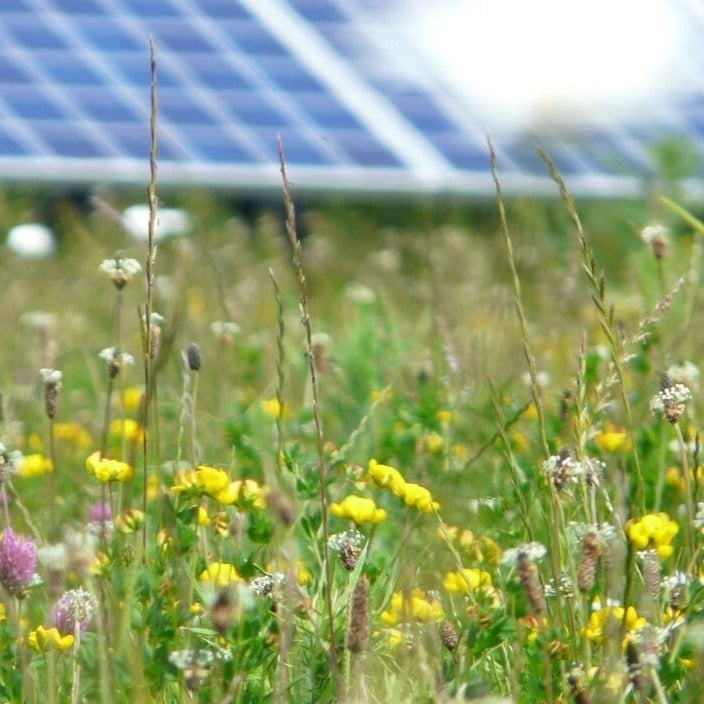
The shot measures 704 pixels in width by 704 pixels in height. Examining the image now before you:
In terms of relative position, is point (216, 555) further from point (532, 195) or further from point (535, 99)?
point (532, 195)

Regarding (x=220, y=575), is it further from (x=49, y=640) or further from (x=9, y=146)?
(x=9, y=146)

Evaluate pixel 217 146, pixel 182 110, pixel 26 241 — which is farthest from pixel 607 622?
pixel 182 110

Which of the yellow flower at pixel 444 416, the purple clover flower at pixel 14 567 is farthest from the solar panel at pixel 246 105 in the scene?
the purple clover flower at pixel 14 567

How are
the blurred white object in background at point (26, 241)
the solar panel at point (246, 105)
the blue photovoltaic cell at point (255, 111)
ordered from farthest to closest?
the blue photovoltaic cell at point (255, 111) < the solar panel at point (246, 105) < the blurred white object in background at point (26, 241)

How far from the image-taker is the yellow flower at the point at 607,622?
1178 millimetres

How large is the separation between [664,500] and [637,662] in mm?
872

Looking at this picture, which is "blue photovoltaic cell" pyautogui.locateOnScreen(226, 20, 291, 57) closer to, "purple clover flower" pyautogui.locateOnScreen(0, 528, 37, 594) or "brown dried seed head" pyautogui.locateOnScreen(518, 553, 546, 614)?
"purple clover flower" pyautogui.locateOnScreen(0, 528, 37, 594)

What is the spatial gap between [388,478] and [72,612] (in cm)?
31

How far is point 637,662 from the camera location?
1.05 metres

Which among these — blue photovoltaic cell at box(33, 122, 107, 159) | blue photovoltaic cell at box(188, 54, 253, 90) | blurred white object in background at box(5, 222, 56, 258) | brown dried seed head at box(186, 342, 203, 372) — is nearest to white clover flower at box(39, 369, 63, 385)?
brown dried seed head at box(186, 342, 203, 372)

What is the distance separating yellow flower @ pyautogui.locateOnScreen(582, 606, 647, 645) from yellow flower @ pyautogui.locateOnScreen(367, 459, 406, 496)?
0.21m

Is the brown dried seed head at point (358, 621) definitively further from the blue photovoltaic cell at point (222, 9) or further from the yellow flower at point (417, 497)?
the blue photovoltaic cell at point (222, 9)

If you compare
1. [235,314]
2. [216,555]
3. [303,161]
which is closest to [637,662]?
[216,555]

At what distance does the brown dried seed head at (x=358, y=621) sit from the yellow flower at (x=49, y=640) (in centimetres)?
31
